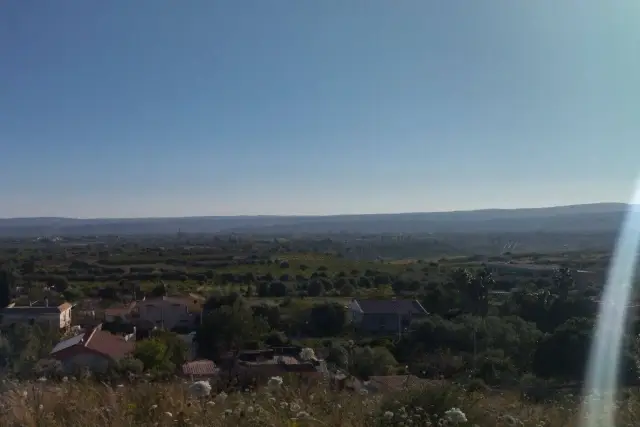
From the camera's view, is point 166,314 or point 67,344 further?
point 166,314

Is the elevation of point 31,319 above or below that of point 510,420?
below

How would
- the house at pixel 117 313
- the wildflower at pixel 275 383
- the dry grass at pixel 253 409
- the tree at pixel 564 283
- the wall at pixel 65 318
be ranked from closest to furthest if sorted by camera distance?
the dry grass at pixel 253 409 < the wildflower at pixel 275 383 < the wall at pixel 65 318 < the house at pixel 117 313 < the tree at pixel 564 283

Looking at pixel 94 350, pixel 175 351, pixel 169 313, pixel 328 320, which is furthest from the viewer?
pixel 169 313

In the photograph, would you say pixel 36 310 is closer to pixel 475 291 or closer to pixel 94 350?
pixel 94 350

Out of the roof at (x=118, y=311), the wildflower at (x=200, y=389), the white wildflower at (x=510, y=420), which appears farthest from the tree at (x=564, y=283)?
the wildflower at (x=200, y=389)

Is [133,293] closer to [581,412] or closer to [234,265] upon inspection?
[234,265]

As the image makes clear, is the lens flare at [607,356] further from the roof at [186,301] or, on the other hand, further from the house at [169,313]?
the roof at [186,301]

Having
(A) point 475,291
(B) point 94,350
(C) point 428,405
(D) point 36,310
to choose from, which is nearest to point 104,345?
(B) point 94,350
